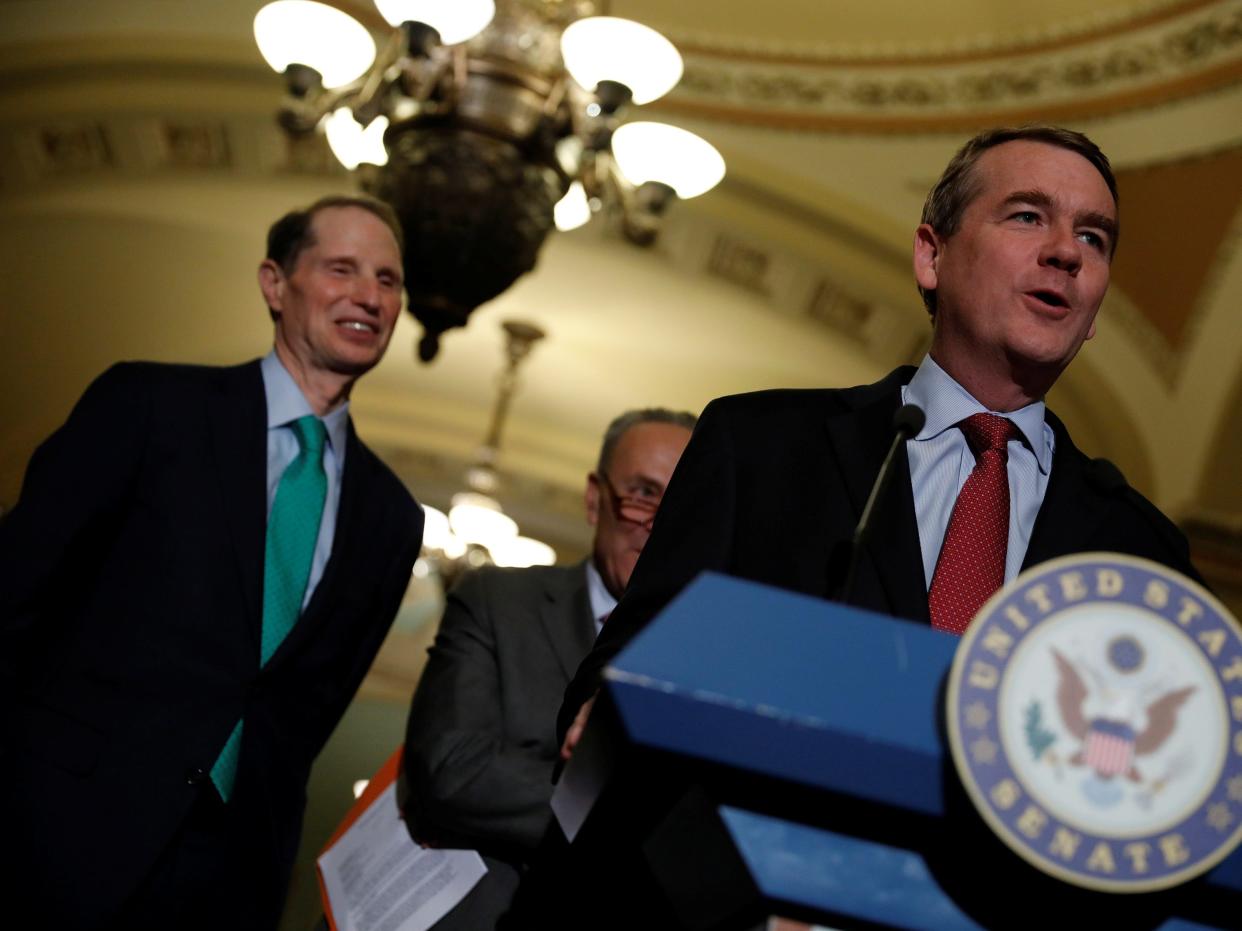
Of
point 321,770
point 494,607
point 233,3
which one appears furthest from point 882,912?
point 233,3

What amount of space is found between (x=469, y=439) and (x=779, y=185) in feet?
13.1

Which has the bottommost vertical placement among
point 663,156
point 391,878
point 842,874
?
point 391,878

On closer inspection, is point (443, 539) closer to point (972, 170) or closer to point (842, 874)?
point (972, 170)

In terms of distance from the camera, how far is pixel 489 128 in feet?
17.6

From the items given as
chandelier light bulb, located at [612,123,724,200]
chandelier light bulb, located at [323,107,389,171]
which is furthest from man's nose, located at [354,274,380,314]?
chandelier light bulb, located at [323,107,389,171]

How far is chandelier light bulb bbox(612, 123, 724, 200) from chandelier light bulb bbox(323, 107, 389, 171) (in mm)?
1010

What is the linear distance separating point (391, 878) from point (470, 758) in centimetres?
18

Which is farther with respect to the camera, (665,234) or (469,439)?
(469,439)

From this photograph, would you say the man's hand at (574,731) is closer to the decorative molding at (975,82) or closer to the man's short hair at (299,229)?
the man's short hair at (299,229)

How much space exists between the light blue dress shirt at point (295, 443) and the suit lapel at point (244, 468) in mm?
40

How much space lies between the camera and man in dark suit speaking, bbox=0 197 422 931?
183 centimetres

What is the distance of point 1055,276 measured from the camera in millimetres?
1436

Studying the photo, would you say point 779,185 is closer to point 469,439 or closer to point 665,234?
point 665,234

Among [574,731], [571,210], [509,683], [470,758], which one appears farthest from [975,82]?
[574,731]
